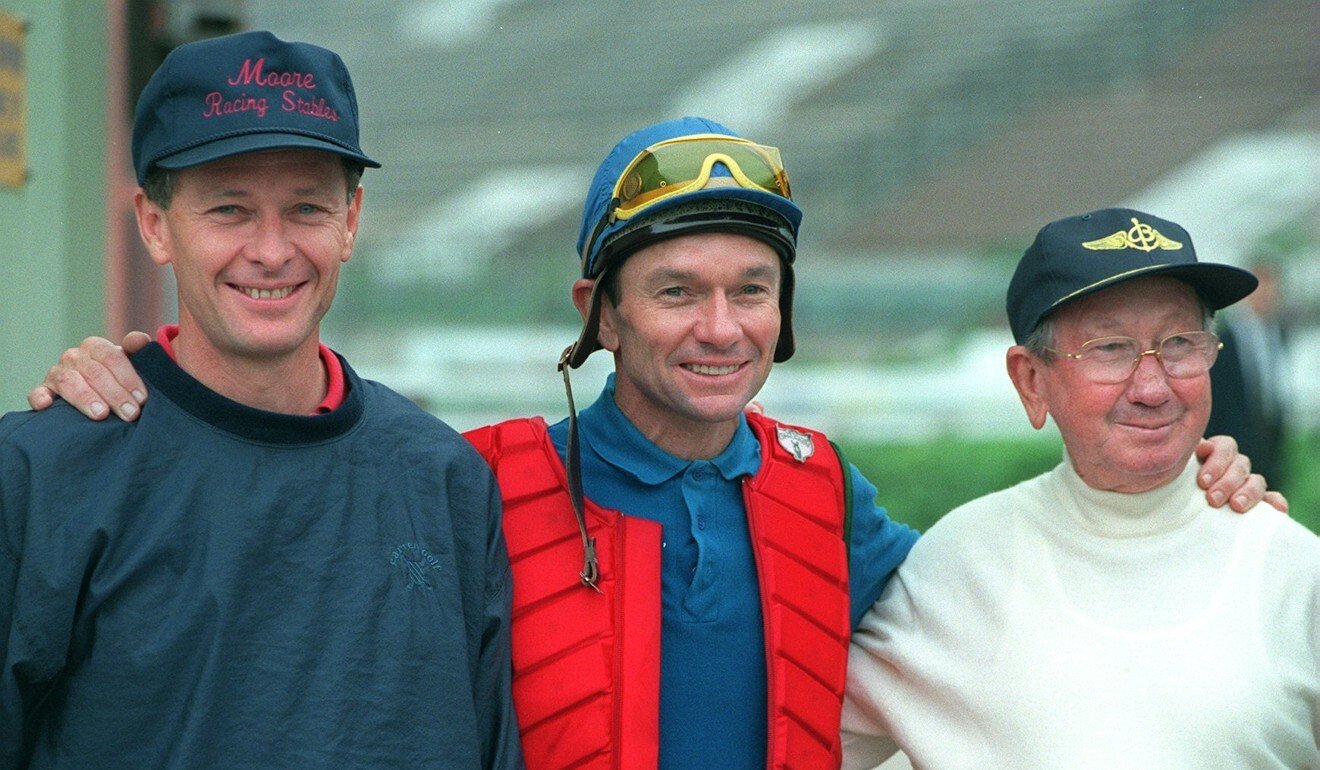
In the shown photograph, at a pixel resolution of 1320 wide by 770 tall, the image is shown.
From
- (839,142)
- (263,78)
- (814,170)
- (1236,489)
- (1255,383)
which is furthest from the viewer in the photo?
(839,142)

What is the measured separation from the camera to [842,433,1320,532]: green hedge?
9156 millimetres

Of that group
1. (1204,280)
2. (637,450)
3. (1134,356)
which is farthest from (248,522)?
(1204,280)

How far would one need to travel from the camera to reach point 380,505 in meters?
2.31

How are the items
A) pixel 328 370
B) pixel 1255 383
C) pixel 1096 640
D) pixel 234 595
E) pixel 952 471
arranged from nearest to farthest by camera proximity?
1. pixel 234 595
2. pixel 328 370
3. pixel 1096 640
4. pixel 1255 383
5. pixel 952 471

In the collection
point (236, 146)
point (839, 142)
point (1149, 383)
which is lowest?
point (1149, 383)

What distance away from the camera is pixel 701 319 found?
104 inches

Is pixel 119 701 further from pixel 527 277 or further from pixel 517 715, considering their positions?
pixel 527 277

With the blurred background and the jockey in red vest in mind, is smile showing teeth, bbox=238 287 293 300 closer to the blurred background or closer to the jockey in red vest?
the jockey in red vest

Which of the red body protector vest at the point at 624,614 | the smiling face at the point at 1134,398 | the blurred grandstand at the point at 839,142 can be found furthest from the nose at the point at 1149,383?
the blurred grandstand at the point at 839,142

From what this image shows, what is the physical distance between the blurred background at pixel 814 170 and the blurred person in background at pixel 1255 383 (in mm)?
34

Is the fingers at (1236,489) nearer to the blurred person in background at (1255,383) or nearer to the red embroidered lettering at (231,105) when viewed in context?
the red embroidered lettering at (231,105)

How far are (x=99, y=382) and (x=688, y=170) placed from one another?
3.43 feet

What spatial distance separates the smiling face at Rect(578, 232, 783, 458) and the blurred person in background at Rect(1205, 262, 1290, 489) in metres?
4.00

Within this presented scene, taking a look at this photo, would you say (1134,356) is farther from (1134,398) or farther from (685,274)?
(685,274)
